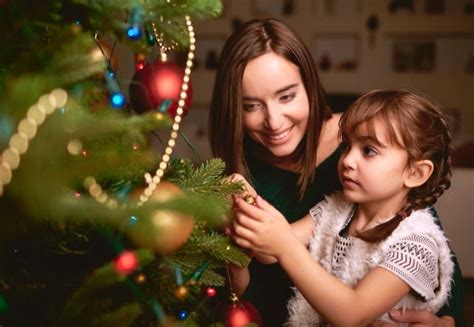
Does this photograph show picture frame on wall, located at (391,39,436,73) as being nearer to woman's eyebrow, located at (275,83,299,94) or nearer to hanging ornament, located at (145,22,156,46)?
woman's eyebrow, located at (275,83,299,94)

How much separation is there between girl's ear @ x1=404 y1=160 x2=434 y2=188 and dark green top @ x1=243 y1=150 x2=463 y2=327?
32cm

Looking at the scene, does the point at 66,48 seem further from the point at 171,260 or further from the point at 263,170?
the point at 263,170

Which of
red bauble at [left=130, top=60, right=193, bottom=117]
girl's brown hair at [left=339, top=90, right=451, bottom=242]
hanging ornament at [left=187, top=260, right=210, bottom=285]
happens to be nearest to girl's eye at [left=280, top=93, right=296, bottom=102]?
girl's brown hair at [left=339, top=90, right=451, bottom=242]

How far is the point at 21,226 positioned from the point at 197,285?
287 mm

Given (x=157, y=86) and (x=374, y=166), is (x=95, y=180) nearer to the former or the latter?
(x=157, y=86)

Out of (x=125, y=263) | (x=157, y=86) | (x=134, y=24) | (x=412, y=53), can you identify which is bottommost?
(x=412, y=53)

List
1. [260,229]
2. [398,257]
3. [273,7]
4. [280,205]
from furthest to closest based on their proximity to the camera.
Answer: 1. [273,7]
2. [280,205]
3. [398,257]
4. [260,229]

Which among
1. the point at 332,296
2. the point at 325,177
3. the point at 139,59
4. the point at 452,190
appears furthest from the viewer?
the point at 452,190

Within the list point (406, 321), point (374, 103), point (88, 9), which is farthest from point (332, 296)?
point (88, 9)

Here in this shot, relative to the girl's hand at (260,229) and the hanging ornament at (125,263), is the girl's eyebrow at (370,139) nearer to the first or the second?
the girl's hand at (260,229)

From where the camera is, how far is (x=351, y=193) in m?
1.17

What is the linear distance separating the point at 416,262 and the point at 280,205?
0.52 metres

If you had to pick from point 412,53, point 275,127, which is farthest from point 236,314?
point 412,53

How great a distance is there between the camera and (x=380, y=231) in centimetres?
113
